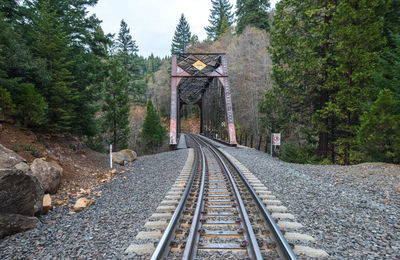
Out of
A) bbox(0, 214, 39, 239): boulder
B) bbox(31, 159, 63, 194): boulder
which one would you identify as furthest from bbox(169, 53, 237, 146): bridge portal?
bbox(0, 214, 39, 239): boulder

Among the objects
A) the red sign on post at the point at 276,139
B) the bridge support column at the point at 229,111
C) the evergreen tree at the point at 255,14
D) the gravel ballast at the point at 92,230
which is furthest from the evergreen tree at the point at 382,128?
the evergreen tree at the point at 255,14

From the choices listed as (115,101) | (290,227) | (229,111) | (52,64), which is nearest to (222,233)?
(290,227)

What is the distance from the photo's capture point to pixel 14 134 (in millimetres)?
5676

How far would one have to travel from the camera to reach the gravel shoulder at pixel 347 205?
9.22 feet

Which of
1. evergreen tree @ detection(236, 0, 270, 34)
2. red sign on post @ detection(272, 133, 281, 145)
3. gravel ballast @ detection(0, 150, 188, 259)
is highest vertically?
evergreen tree @ detection(236, 0, 270, 34)

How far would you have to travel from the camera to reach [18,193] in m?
3.26

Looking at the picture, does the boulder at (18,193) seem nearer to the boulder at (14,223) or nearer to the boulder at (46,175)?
the boulder at (14,223)

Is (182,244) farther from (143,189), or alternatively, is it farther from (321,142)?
(321,142)

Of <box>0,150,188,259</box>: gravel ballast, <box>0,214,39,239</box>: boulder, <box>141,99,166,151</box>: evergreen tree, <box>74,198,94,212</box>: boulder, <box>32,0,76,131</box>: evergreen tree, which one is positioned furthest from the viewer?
<box>141,99,166,151</box>: evergreen tree

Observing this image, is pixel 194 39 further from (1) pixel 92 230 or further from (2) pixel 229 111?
(1) pixel 92 230

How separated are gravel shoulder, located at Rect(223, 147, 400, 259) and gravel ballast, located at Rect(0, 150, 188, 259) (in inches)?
114

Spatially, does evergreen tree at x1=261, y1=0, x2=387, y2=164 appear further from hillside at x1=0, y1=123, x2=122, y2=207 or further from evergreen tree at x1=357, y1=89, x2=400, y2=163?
hillside at x1=0, y1=123, x2=122, y2=207

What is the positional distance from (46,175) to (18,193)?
5.13 ft

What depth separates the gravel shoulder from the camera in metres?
2.81
